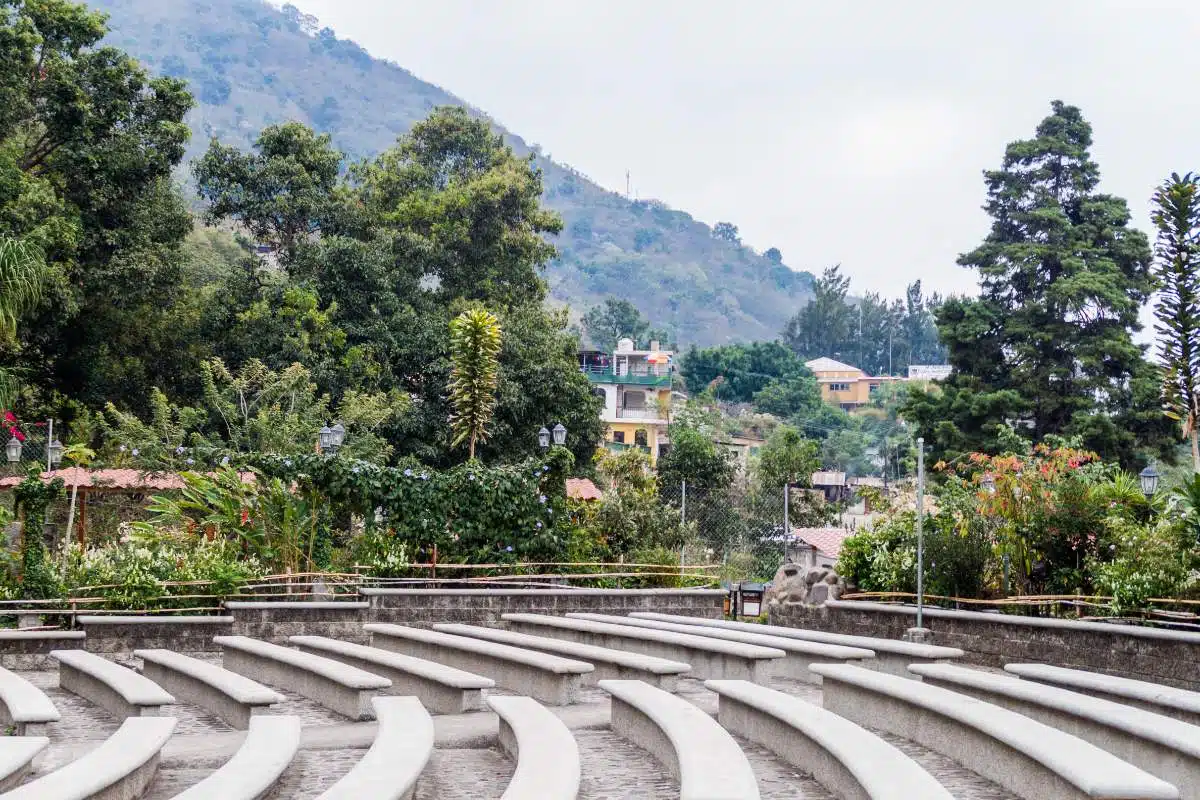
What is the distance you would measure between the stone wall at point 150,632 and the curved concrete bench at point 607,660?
109 inches

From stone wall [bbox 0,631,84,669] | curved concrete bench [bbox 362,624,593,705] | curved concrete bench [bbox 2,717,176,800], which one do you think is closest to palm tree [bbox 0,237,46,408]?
stone wall [bbox 0,631,84,669]

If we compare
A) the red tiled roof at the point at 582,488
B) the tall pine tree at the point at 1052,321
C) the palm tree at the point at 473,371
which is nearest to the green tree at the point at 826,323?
the tall pine tree at the point at 1052,321

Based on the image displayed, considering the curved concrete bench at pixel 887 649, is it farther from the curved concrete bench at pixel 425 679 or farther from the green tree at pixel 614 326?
the green tree at pixel 614 326

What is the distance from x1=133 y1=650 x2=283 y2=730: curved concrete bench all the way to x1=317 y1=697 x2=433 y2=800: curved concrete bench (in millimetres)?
1117

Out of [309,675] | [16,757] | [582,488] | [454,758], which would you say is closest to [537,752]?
[454,758]

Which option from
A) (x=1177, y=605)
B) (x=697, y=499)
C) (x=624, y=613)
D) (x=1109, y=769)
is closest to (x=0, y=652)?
(x=624, y=613)

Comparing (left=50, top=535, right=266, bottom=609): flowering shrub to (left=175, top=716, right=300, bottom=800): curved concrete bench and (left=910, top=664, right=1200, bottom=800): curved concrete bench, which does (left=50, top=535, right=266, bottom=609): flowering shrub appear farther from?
(left=910, top=664, right=1200, bottom=800): curved concrete bench

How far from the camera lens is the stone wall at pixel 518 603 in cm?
1605

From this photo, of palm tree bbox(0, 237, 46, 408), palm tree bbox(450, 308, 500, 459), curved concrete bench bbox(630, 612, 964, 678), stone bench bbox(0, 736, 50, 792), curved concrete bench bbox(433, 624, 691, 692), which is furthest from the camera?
palm tree bbox(450, 308, 500, 459)

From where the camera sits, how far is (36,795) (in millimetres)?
6125

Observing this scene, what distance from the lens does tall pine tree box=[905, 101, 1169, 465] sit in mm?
39469

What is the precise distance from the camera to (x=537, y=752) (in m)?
7.59

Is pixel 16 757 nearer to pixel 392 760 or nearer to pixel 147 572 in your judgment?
pixel 392 760

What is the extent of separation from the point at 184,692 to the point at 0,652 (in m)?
3.22
